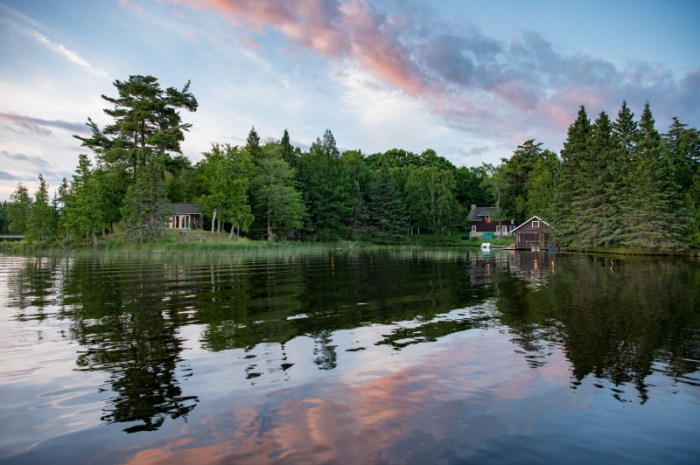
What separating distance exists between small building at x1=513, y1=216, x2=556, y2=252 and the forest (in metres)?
4.62

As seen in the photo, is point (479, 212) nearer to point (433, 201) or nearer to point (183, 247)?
point (433, 201)

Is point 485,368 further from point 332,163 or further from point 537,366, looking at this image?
point 332,163

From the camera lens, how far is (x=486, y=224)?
4163 inches

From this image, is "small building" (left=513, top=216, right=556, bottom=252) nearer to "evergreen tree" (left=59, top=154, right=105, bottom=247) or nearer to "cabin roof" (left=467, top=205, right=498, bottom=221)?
"cabin roof" (left=467, top=205, right=498, bottom=221)

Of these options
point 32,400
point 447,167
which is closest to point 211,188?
point 32,400

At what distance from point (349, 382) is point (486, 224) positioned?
103m

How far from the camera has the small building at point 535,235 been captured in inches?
3083

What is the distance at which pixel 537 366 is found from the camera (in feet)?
31.2

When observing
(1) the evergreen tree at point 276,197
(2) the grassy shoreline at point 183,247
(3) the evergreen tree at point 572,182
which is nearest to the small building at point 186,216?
(2) the grassy shoreline at point 183,247

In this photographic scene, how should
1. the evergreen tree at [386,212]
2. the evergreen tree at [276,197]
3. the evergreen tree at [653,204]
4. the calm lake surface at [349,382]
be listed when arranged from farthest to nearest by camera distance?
the evergreen tree at [386,212] < the evergreen tree at [276,197] < the evergreen tree at [653,204] < the calm lake surface at [349,382]

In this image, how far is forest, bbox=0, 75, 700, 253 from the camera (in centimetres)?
5659

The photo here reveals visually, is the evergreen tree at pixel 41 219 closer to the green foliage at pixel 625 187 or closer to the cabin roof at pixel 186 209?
the cabin roof at pixel 186 209

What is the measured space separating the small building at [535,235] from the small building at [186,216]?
2258 inches

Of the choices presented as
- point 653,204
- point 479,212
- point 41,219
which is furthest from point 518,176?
point 41,219
